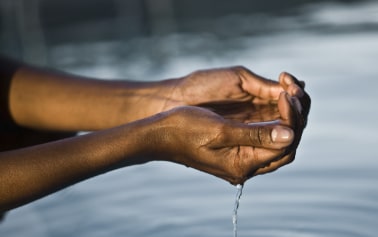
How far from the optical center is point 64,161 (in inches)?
73.1

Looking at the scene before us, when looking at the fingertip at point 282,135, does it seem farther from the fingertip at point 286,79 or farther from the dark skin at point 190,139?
the fingertip at point 286,79

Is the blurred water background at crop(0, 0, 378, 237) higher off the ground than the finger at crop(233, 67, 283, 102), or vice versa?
the finger at crop(233, 67, 283, 102)

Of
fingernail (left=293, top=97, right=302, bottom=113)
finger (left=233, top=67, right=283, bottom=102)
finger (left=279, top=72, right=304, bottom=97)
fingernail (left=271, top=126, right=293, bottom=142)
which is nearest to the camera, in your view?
fingernail (left=271, top=126, right=293, bottom=142)

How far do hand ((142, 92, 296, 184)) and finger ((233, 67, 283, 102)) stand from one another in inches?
10.7

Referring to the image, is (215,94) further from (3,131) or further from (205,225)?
(3,131)

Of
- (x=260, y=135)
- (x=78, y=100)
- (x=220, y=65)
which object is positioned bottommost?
(x=220, y=65)

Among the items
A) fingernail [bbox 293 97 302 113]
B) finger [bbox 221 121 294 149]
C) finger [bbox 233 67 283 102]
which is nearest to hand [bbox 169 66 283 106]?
finger [bbox 233 67 283 102]

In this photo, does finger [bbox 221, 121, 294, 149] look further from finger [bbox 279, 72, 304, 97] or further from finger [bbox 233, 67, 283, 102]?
finger [bbox 233, 67, 283, 102]

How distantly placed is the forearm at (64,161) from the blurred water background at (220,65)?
0.44 metres

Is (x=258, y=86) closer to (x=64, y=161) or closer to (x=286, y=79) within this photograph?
(x=286, y=79)

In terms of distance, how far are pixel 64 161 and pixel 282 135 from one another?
42cm

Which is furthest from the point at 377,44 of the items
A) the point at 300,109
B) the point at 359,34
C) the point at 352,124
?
the point at 300,109

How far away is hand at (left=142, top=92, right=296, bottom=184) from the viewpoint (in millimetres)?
1721

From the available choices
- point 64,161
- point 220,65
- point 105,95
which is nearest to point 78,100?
point 105,95
